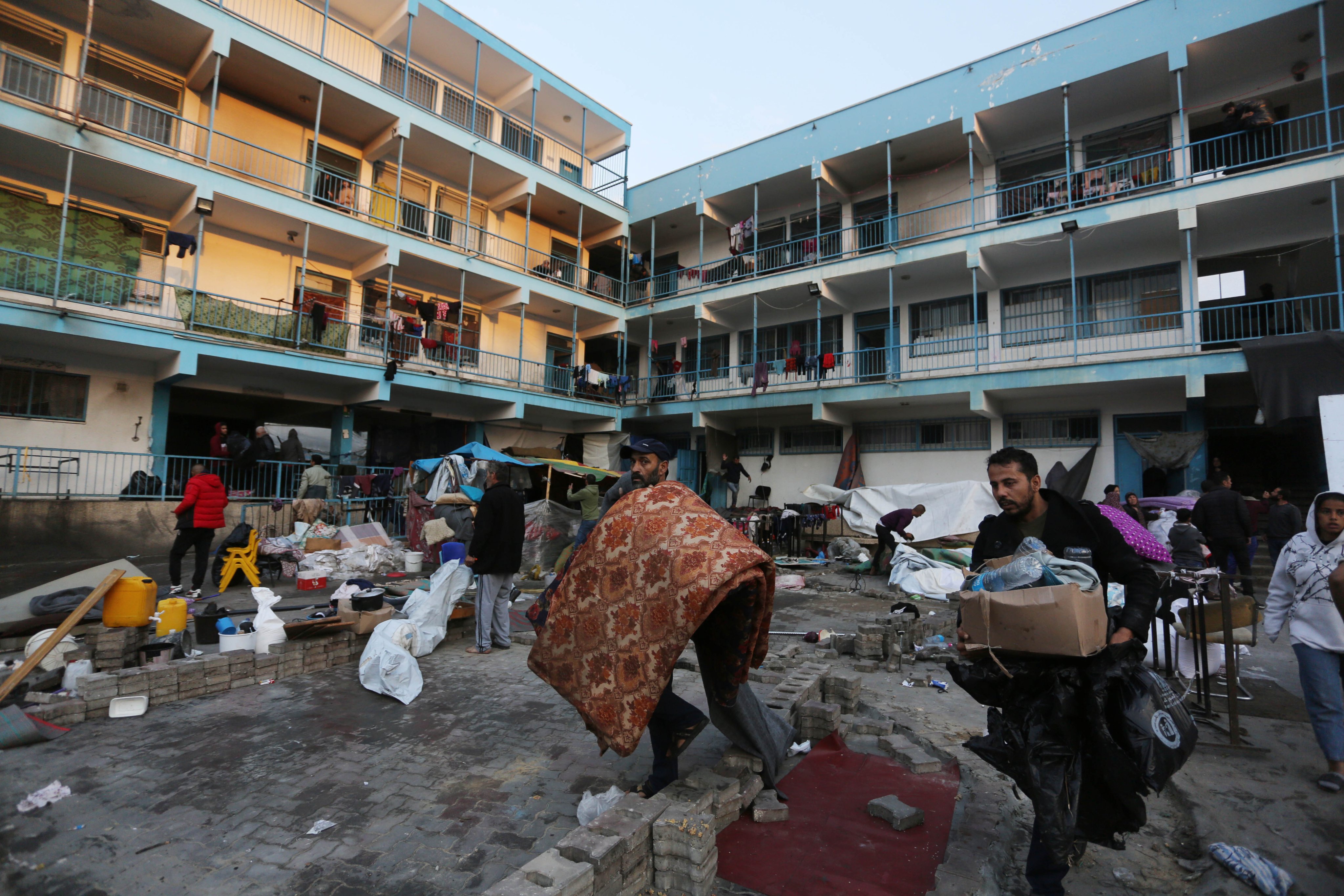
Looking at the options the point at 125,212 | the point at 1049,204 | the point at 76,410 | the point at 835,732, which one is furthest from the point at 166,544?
the point at 1049,204

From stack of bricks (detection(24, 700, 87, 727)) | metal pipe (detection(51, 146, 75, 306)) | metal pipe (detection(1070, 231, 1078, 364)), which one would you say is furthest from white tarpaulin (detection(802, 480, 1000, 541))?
stack of bricks (detection(24, 700, 87, 727))

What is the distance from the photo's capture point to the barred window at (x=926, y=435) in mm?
15523

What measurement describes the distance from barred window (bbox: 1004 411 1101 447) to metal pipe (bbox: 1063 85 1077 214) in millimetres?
1805

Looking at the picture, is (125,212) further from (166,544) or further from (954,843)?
(954,843)

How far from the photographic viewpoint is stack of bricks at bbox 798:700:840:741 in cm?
426

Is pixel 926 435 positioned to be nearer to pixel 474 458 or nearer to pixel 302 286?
pixel 474 458

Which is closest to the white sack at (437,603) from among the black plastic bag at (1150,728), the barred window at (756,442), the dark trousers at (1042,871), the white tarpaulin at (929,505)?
the dark trousers at (1042,871)

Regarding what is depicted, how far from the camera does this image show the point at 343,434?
1584 cm

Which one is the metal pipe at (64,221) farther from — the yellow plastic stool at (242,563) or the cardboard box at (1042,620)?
the cardboard box at (1042,620)

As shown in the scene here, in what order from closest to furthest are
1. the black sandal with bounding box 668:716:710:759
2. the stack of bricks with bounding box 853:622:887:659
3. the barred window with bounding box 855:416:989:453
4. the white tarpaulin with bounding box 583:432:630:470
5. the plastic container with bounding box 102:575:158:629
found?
the black sandal with bounding box 668:716:710:759 < the plastic container with bounding box 102:575:158:629 < the stack of bricks with bounding box 853:622:887:659 < the barred window with bounding box 855:416:989:453 < the white tarpaulin with bounding box 583:432:630:470

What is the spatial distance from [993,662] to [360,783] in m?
3.43

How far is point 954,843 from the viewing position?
2.93 meters

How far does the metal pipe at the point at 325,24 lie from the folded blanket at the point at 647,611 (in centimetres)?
1651

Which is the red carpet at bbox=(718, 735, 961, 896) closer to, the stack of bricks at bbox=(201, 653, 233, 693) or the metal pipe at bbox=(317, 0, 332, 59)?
the stack of bricks at bbox=(201, 653, 233, 693)
